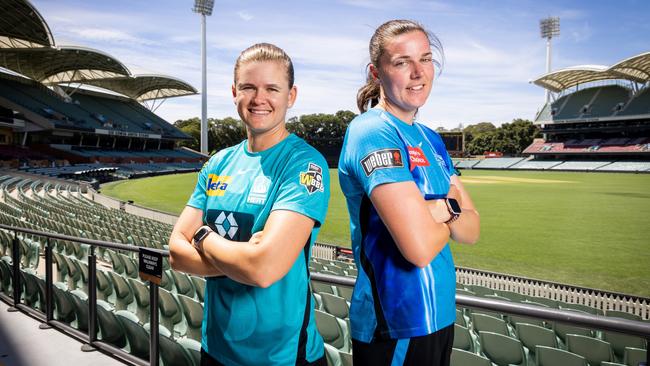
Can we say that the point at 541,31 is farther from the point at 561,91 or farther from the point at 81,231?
the point at 81,231

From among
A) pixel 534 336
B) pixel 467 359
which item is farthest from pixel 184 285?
pixel 534 336

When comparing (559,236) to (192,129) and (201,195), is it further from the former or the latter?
(192,129)

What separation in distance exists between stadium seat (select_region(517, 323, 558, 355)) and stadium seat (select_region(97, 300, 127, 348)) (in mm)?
4255

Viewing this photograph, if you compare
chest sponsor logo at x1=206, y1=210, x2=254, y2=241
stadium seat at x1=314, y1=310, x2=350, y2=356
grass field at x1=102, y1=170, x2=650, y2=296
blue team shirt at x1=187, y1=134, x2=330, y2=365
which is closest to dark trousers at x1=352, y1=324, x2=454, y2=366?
blue team shirt at x1=187, y1=134, x2=330, y2=365

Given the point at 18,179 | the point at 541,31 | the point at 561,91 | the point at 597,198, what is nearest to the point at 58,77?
the point at 18,179

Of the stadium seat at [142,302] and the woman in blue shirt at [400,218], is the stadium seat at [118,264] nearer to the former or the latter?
the stadium seat at [142,302]

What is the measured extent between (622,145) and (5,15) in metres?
81.0

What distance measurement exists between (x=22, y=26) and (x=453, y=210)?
4437cm

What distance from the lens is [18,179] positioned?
105 feet

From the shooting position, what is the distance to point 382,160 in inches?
59.7

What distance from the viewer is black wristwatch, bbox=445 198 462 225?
5.51ft

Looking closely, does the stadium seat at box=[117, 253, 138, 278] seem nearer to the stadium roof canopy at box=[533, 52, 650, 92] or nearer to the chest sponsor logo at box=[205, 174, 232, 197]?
the chest sponsor logo at box=[205, 174, 232, 197]

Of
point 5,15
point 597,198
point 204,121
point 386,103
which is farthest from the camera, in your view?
point 204,121

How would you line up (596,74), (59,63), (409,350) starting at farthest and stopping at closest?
(596,74) → (59,63) → (409,350)
